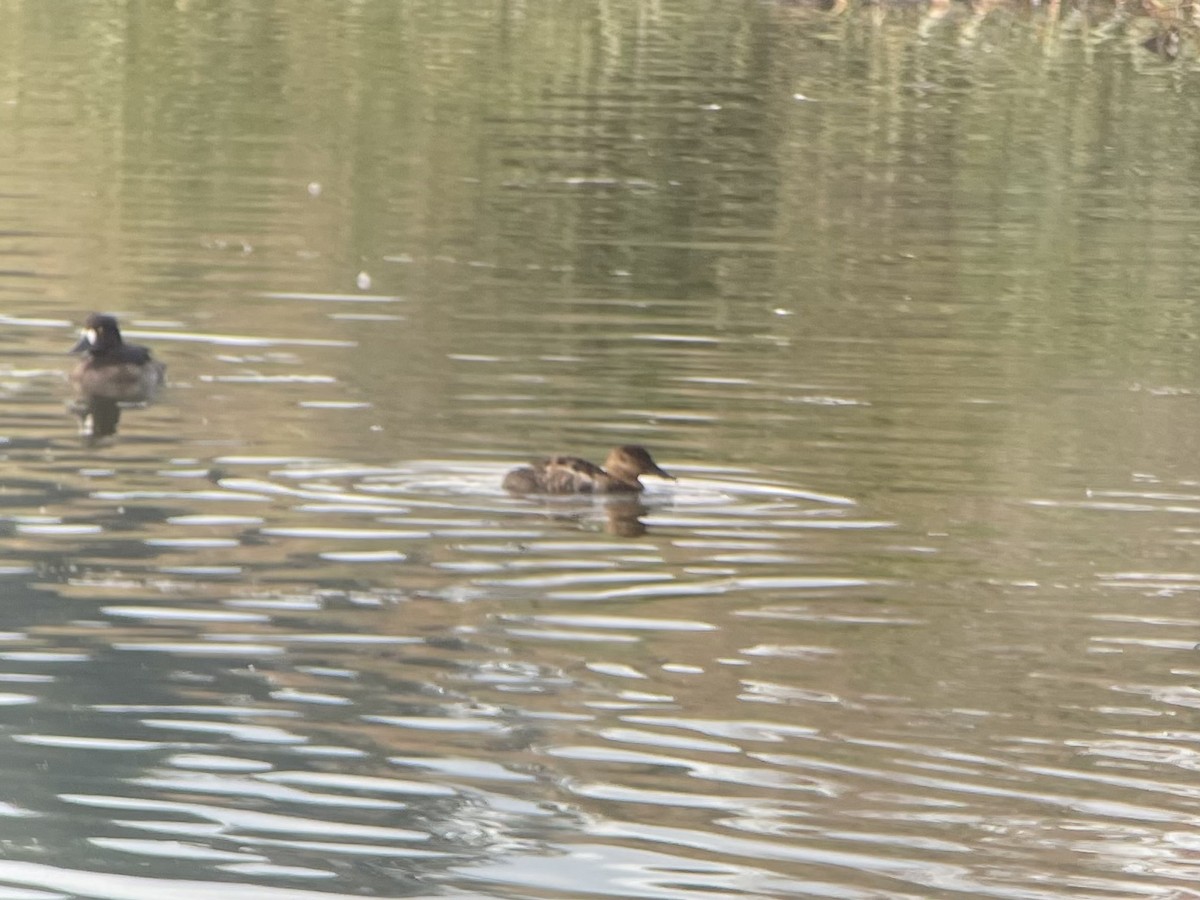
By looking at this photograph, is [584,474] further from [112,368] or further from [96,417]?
[112,368]

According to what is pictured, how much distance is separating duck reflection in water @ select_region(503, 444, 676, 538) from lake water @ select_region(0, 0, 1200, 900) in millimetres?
75

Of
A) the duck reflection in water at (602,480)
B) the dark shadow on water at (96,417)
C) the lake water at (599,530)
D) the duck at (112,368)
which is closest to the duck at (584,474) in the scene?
the duck reflection in water at (602,480)

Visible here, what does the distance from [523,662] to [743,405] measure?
606 cm

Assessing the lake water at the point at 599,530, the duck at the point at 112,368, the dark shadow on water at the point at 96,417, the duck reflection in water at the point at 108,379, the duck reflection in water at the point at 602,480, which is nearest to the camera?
the lake water at the point at 599,530

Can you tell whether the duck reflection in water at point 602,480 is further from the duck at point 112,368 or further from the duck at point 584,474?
the duck at point 112,368

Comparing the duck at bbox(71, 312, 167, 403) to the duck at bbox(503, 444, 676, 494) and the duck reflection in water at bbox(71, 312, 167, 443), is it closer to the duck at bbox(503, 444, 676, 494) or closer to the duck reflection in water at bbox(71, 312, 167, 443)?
the duck reflection in water at bbox(71, 312, 167, 443)

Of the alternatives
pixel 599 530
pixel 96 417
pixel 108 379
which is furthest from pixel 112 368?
pixel 599 530

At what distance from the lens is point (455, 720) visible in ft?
32.6

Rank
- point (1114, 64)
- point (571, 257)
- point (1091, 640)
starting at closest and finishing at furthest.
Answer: point (1091, 640)
point (571, 257)
point (1114, 64)

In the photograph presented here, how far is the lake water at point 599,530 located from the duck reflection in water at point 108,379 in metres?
0.14

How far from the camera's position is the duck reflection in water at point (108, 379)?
15812 millimetres

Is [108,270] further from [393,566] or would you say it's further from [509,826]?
[509,826]

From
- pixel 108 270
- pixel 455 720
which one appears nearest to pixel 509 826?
pixel 455 720

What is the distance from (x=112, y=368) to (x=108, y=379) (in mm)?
127
